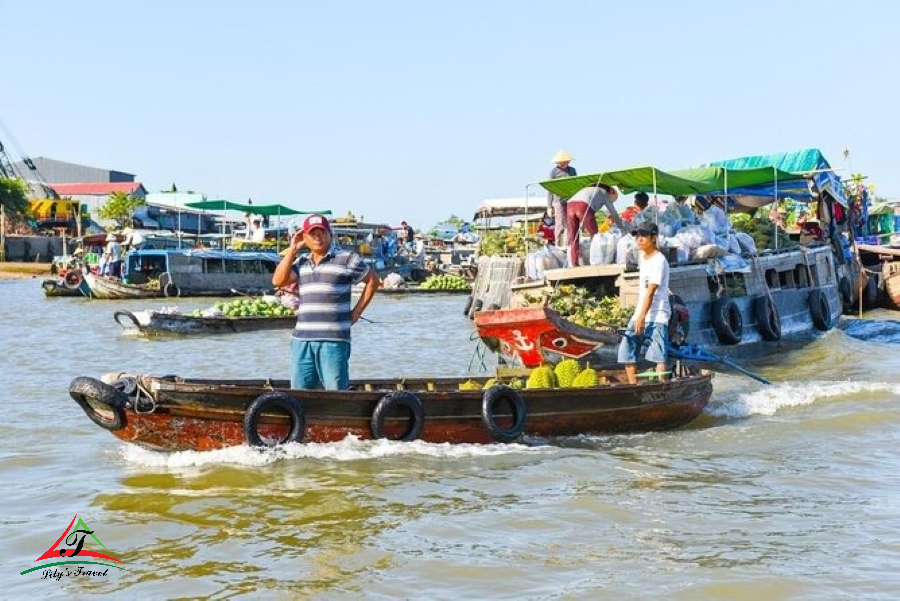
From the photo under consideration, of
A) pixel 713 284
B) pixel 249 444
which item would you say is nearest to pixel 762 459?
pixel 249 444

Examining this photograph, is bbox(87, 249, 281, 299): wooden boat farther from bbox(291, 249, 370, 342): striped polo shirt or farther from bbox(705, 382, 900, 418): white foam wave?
bbox(291, 249, 370, 342): striped polo shirt

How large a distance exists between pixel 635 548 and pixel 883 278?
17869 millimetres

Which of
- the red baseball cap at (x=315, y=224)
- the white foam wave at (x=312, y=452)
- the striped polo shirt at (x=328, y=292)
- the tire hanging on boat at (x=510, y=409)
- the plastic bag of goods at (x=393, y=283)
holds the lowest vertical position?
the white foam wave at (x=312, y=452)

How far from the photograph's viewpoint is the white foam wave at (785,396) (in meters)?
9.65

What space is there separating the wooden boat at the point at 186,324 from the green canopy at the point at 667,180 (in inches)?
284

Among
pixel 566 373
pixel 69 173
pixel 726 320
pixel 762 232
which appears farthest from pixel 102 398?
pixel 69 173

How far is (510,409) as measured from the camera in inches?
300

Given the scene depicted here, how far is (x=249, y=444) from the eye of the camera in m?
6.80

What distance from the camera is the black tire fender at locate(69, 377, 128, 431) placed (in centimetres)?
644

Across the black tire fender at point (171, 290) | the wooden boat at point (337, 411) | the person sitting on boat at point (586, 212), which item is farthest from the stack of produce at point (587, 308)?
the black tire fender at point (171, 290)

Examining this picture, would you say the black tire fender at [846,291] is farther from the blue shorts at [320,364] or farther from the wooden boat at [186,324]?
the blue shorts at [320,364]

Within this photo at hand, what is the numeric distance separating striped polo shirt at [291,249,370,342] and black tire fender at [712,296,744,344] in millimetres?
7455

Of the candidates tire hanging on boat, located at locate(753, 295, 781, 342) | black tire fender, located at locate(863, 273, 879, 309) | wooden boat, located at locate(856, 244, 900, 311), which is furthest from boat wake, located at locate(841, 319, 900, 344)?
tire hanging on boat, located at locate(753, 295, 781, 342)

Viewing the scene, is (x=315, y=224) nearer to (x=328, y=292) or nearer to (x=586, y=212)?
(x=328, y=292)
